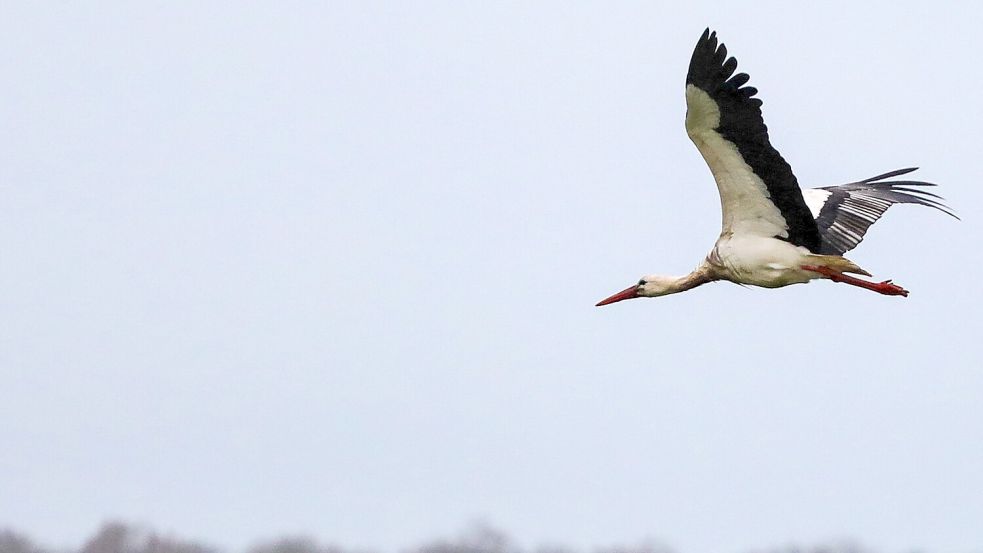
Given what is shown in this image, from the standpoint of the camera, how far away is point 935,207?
15922 mm

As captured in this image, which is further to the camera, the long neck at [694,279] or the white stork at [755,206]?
the long neck at [694,279]

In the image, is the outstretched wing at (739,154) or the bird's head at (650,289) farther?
the bird's head at (650,289)

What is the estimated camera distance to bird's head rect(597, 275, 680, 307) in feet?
51.9

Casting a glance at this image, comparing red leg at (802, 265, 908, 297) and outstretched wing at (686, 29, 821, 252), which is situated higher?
outstretched wing at (686, 29, 821, 252)

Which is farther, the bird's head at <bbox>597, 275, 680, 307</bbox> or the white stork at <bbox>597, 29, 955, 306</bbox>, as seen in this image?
the bird's head at <bbox>597, 275, 680, 307</bbox>

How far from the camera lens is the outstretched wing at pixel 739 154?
13344 mm

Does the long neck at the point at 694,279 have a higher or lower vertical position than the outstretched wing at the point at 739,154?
lower

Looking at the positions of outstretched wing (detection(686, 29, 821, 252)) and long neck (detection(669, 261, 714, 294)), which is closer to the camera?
outstretched wing (detection(686, 29, 821, 252))

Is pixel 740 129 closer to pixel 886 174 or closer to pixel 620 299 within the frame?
pixel 620 299

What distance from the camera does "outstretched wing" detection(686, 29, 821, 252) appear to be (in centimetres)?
1334

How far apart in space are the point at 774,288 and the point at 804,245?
0.46m

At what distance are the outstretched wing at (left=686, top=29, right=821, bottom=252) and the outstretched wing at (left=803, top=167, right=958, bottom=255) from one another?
70 centimetres

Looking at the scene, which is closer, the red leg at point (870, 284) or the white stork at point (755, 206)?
the white stork at point (755, 206)

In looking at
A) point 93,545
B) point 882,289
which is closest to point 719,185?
point 882,289
